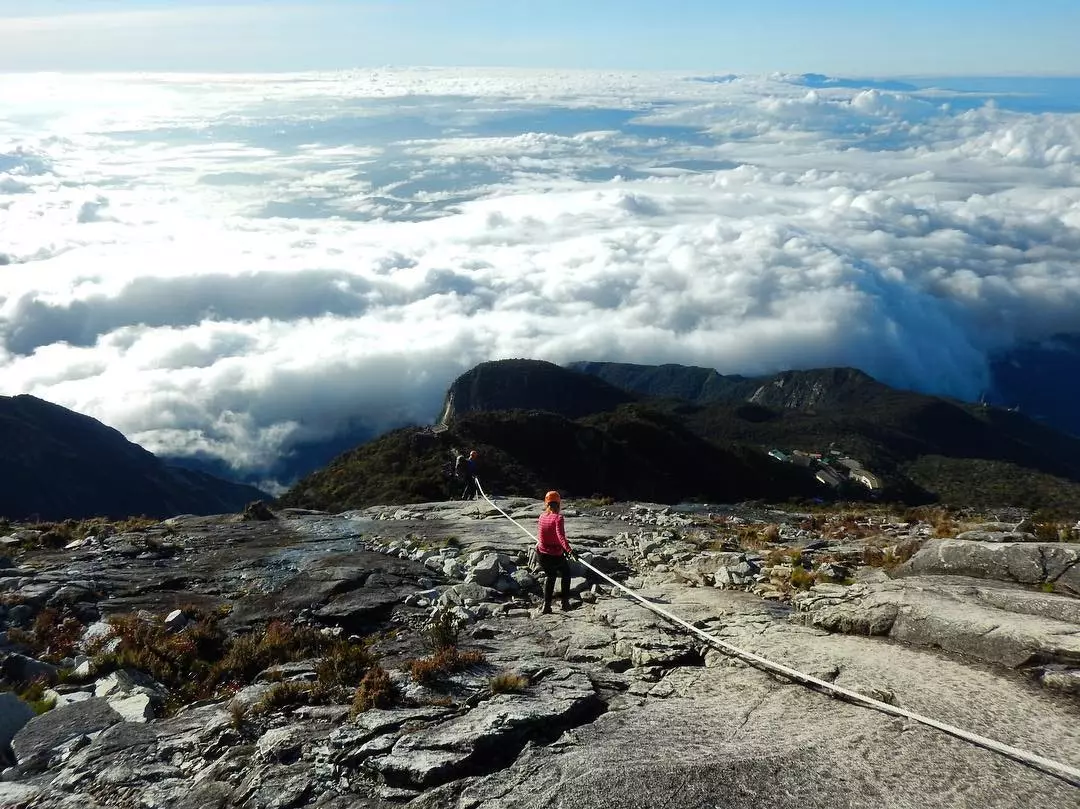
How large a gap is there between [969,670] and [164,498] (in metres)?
137

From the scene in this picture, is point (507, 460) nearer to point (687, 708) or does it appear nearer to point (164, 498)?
point (687, 708)

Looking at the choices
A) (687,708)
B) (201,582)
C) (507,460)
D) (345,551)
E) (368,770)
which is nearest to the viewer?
(368,770)

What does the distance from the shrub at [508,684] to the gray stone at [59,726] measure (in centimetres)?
495

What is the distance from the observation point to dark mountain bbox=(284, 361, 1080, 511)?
156ft

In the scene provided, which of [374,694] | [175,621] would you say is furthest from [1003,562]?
[175,621]

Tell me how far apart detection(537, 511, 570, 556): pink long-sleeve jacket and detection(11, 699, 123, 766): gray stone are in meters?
6.49

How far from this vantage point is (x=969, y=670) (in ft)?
29.5

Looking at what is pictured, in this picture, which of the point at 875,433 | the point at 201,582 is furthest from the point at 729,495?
the point at 875,433

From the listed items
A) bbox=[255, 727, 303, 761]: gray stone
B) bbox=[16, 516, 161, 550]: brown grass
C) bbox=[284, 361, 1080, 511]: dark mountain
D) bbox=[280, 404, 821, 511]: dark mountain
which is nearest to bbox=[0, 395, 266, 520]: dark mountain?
bbox=[284, 361, 1080, 511]: dark mountain

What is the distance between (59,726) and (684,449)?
210 ft

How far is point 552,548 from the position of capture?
12945mm

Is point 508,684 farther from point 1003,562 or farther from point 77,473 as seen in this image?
point 77,473

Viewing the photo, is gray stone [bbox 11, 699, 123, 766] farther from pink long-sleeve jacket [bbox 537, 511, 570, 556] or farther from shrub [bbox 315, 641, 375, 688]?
pink long-sleeve jacket [bbox 537, 511, 570, 556]

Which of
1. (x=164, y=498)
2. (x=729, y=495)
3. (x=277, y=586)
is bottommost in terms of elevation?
(x=164, y=498)
